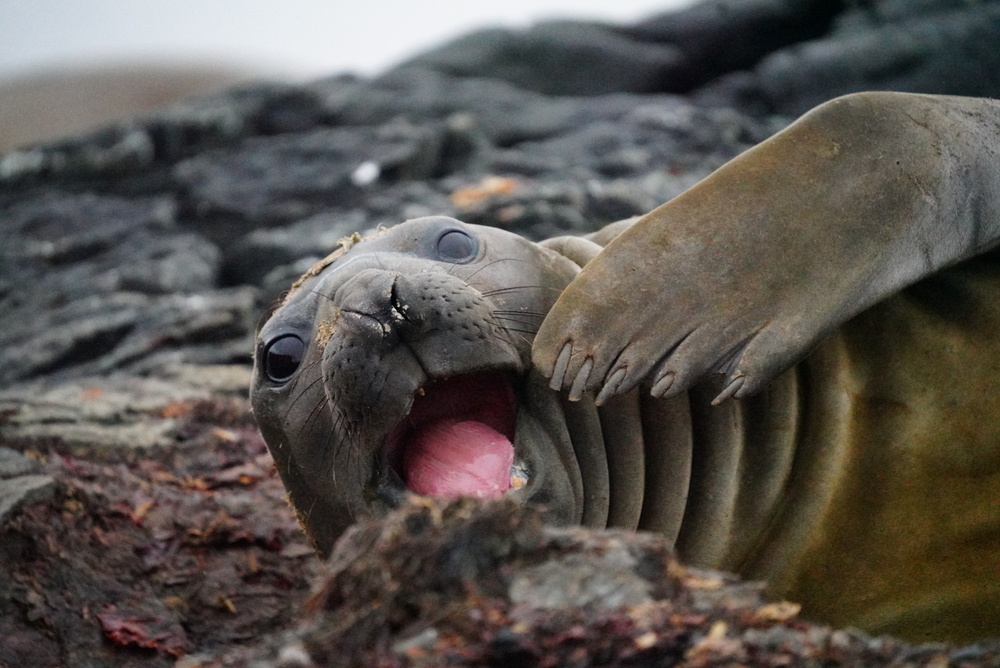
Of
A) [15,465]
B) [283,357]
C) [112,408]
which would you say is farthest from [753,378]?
[112,408]

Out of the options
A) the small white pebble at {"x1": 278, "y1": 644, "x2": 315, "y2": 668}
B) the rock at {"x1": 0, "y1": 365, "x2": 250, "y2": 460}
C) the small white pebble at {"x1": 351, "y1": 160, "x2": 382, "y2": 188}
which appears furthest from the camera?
the small white pebble at {"x1": 351, "y1": 160, "x2": 382, "y2": 188}

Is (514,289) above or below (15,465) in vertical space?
above

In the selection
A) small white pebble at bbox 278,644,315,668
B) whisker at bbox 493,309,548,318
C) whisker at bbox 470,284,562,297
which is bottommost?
small white pebble at bbox 278,644,315,668

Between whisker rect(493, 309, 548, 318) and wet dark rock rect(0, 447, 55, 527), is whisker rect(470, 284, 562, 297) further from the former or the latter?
wet dark rock rect(0, 447, 55, 527)

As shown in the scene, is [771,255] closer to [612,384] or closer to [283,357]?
[612,384]

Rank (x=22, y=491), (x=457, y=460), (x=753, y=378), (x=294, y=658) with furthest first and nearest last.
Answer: (x=22, y=491)
(x=457, y=460)
(x=753, y=378)
(x=294, y=658)

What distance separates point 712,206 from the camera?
2.55 metres

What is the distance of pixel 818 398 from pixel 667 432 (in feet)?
1.33

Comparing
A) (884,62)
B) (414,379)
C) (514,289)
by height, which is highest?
(884,62)

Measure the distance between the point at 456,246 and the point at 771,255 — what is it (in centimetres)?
104

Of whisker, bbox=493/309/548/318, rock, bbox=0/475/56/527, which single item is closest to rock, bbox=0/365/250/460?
rock, bbox=0/475/56/527

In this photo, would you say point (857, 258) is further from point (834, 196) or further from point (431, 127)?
point (431, 127)

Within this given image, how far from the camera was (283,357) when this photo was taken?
10.3 feet

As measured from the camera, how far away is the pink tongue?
2.72 metres
